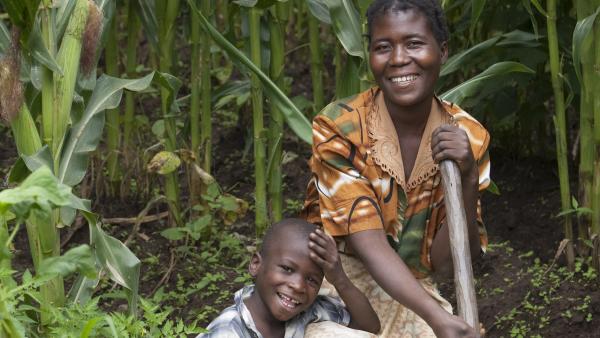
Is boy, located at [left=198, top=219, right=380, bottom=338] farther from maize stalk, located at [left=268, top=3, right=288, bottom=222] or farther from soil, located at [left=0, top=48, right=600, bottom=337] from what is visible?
maize stalk, located at [left=268, top=3, right=288, bottom=222]

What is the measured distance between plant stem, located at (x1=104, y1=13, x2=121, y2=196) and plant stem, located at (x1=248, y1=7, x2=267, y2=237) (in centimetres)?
70

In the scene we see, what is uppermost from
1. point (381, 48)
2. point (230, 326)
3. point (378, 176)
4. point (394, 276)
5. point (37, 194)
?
point (381, 48)

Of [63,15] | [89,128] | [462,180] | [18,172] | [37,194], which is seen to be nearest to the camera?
[37,194]

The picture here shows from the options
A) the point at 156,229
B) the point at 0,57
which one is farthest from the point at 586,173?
the point at 0,57

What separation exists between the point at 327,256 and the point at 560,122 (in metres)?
1.65

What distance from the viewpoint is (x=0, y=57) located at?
3.24 meters

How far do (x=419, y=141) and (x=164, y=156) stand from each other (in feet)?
4.96

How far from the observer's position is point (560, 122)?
437cm

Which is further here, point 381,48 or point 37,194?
point 381,48

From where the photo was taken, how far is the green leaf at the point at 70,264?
99.3 inches

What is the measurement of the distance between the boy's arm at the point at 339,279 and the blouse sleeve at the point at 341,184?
73 mm

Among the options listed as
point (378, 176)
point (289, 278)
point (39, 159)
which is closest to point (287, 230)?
point (289, 278)

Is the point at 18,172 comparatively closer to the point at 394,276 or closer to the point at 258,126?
the point at 394,276

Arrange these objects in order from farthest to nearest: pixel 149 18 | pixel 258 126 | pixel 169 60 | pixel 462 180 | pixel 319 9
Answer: pixel 149 18, pixel 169 60, pixel 258 126, pixel 319 9, pixel 462 180
